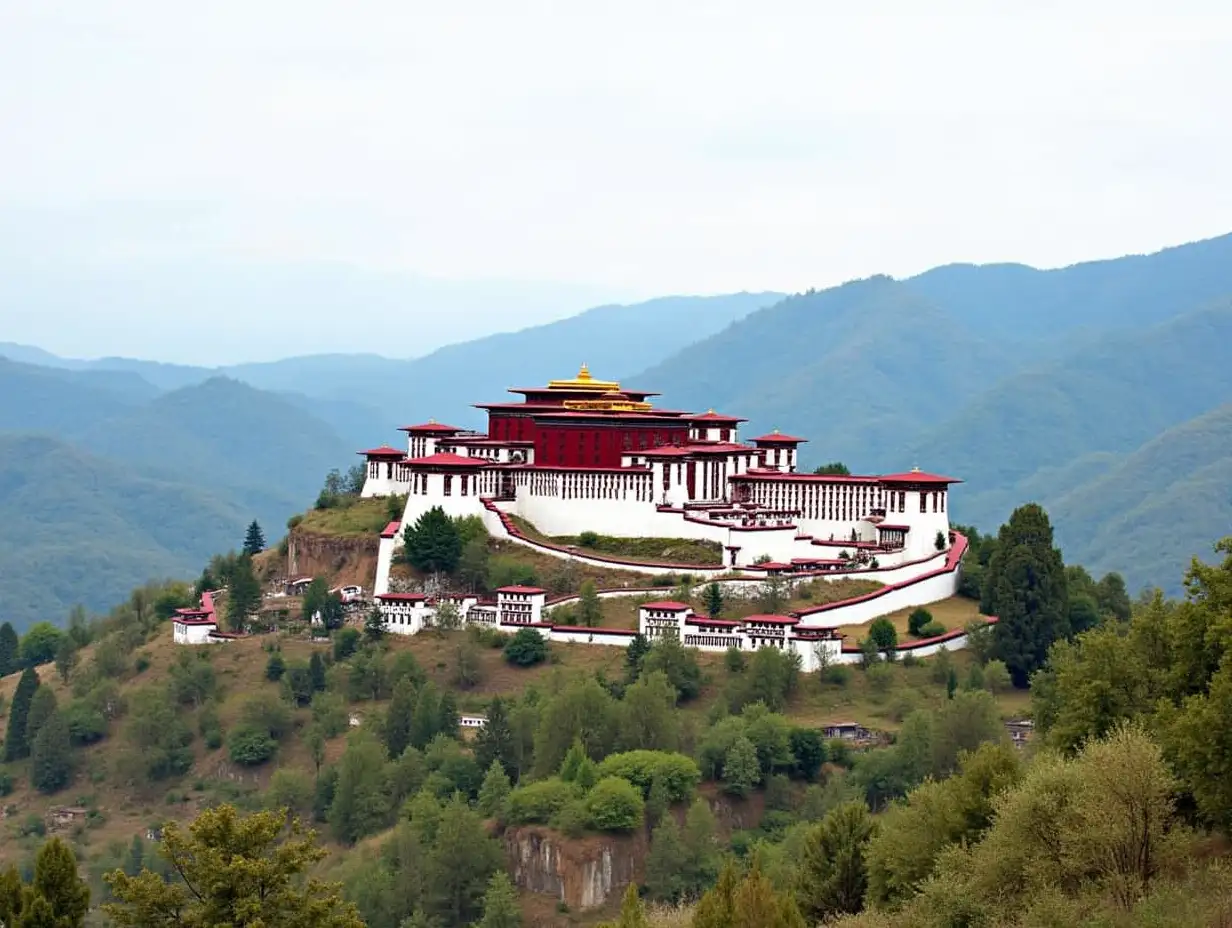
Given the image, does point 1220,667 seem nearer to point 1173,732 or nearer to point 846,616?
point 1173,732

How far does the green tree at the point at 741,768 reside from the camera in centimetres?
8362

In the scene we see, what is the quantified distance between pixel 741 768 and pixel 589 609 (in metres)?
14.9

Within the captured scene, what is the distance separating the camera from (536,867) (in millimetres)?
81125

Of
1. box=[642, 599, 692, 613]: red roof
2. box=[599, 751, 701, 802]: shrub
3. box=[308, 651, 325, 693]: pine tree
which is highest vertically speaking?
box=[642, 599, 692, 613]: red roof

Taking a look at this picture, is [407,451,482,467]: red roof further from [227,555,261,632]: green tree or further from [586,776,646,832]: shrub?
[586,776,646,832]: shrub

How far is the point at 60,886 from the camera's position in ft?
162

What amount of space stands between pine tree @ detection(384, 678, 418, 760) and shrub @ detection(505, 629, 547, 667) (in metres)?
5.45

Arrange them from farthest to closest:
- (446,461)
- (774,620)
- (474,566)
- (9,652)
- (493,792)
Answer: (9,652), (446,461), (474,566), (774,620), (493,792)

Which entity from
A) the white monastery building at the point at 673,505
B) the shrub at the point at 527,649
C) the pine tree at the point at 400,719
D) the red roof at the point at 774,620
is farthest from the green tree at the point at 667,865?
the shrub at the point at 527,649

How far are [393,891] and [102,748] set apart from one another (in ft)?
90.3

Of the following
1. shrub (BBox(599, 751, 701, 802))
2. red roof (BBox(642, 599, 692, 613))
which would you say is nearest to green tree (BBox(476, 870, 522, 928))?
shrub (BBox(599, 751, 701, 802))

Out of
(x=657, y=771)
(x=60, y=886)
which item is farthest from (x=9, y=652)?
(x=60, y=886)

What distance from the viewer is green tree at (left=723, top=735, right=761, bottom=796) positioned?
83.6 metres

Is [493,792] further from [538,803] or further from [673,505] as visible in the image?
[673,505]
